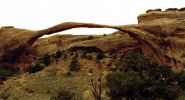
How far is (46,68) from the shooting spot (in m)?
47.3

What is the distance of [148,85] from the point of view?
33.2 meters

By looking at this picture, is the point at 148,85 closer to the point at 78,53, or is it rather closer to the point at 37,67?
the point at 78,53

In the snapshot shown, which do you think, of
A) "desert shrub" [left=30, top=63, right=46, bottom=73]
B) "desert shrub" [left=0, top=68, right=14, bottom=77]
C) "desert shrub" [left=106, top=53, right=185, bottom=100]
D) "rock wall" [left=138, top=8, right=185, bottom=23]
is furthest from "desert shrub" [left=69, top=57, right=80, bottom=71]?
"desert shrub" [left=106, top=53, right=185, bottom=100]

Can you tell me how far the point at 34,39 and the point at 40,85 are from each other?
36.0 feet

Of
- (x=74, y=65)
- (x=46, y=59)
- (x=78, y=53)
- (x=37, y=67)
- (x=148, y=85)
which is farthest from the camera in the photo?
(x=46, y=59)

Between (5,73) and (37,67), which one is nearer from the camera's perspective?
(37,67)

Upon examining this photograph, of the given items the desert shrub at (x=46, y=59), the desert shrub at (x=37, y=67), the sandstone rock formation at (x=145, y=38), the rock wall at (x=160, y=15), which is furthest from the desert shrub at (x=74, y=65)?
the rock wall at (x=160, y=15)

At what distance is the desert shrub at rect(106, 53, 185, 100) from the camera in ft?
107

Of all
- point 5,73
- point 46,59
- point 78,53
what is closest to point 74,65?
point 78,53

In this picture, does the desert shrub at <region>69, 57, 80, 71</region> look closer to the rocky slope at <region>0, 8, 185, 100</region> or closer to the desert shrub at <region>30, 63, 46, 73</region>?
the rocky slope at <region>0, 8, 185, 100</region>

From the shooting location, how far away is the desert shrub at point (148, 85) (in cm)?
3272

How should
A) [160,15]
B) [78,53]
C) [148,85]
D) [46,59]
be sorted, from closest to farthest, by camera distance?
[148,85], [78,53], [46,59], [160,15]

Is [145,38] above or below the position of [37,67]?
above

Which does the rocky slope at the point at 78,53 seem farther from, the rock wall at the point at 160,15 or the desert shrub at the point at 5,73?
the desert shrub at the point at 5,73
